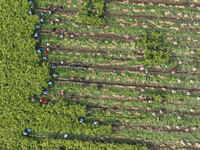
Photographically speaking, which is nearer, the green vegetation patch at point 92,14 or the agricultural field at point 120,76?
the agricultural field at point 120,76

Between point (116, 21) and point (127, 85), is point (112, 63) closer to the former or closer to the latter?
point (127, 85)

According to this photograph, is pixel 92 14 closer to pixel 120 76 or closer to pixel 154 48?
pixel 120 76

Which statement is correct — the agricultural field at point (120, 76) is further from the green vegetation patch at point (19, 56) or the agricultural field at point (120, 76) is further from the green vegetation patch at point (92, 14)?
the green vegetation patch at point (19, 56)

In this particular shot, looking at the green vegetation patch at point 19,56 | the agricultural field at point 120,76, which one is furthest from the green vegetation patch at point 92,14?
the green vegetation patch at point 19,56

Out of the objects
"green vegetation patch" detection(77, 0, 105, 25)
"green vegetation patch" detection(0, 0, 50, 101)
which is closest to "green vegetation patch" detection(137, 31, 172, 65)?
"green vegetation patch" detection(77, 0, 105, 25)

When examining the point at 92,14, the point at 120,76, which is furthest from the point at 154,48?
the point at 92,14

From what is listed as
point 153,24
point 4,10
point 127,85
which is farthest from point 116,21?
point 4,10
